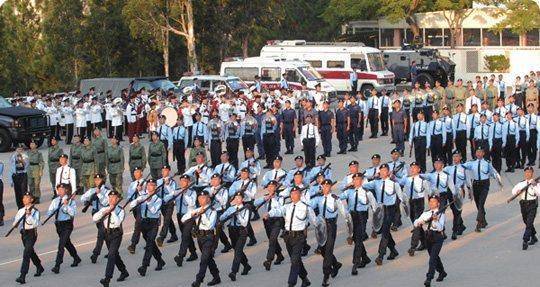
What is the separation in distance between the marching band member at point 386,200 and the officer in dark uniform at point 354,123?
12.6 m

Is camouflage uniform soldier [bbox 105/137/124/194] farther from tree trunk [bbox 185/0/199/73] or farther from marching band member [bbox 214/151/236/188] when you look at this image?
tree trunk [bbox 185/0/199/73]

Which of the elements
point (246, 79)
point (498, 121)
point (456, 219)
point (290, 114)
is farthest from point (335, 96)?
point (456, 219)

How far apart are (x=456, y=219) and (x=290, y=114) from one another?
436 inches

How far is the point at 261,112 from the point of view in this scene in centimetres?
3219

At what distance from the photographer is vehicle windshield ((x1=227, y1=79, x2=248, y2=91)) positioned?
40.9m

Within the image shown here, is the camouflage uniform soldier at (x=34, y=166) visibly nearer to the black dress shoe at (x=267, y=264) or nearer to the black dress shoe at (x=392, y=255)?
the black dress shoe at (x=267, y=264)

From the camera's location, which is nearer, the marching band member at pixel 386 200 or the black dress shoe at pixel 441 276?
the black dress shoe at pixel 441 276

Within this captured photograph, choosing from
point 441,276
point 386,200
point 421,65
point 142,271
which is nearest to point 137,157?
point 142,271

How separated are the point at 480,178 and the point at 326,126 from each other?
9.80 metres

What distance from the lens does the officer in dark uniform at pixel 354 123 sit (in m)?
33.8

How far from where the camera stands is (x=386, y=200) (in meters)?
20.9

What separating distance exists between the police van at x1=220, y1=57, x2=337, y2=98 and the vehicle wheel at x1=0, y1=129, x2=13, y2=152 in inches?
408

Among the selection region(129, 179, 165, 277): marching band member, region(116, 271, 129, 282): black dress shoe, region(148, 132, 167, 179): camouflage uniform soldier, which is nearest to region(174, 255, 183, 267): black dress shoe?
region(129, 179, 165, 277): marching band member

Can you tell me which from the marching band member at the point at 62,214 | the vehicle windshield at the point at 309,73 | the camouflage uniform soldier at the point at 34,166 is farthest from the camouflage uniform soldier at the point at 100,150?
the vehicle windshield at the point at 309,73
